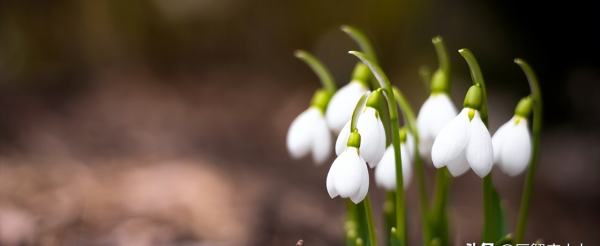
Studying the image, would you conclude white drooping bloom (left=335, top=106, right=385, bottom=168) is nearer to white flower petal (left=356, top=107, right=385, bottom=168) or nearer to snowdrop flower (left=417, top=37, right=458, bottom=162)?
white flower petal (left=356, top=107, right=385, bottom=168)

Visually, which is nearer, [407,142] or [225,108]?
[407,142]

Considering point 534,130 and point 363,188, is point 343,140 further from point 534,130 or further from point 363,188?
point 534,130

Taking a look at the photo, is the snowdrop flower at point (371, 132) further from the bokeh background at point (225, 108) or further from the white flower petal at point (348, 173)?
the bokeh background at point (225, 108)

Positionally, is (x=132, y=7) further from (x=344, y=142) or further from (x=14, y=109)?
(x=344, y=142)

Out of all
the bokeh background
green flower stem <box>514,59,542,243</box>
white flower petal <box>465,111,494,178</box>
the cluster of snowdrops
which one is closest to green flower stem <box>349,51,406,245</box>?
the cluster of snowdrops

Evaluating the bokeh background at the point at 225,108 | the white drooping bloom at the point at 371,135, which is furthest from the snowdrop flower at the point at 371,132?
the bokeh background at the point at 225,108

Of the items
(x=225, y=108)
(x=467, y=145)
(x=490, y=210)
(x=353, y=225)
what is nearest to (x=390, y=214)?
(x=353, y=225)
